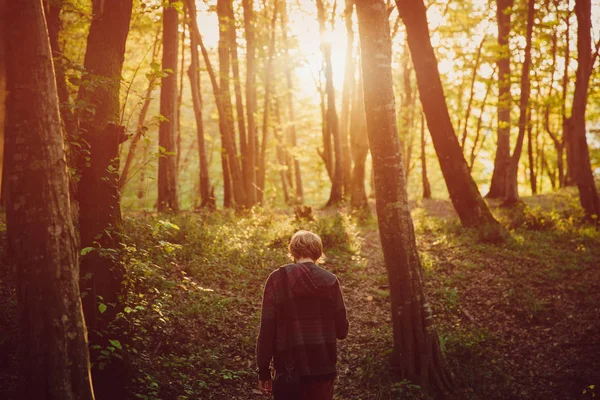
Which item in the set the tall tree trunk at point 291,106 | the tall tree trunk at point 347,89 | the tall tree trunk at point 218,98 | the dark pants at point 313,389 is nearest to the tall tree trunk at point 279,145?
the tall tree trunk at point 291,106

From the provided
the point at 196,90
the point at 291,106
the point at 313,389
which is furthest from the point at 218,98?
the point at 313,389

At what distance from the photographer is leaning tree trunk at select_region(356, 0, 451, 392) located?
19.3ft

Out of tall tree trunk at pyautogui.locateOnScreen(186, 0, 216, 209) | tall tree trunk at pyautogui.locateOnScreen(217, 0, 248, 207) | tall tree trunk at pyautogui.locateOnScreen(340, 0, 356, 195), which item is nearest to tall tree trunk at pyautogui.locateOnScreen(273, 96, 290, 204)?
tall tree trunk at pyautogui.locateOnScreen(340, 0, 356, 195)

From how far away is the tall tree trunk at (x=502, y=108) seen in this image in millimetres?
15020

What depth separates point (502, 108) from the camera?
17359mm

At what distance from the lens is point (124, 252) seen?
516 centimetres

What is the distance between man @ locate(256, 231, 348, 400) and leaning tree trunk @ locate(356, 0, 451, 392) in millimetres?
2452

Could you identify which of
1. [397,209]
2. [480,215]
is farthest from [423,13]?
[397,209]

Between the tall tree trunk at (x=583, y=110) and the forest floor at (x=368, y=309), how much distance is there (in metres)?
0.89

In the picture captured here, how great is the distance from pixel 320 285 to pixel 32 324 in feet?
6.85

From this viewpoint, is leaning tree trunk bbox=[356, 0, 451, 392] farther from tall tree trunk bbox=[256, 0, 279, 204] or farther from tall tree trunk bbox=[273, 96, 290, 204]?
tall tree trunk bbox=[273, 96, 290, 204]

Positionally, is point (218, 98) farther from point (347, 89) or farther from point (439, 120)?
point (439, 120)

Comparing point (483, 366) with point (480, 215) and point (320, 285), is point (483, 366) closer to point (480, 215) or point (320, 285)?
point (320, 285)

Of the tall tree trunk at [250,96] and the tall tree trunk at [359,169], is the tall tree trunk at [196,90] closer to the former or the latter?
the tall tree trunk at [250,96]
